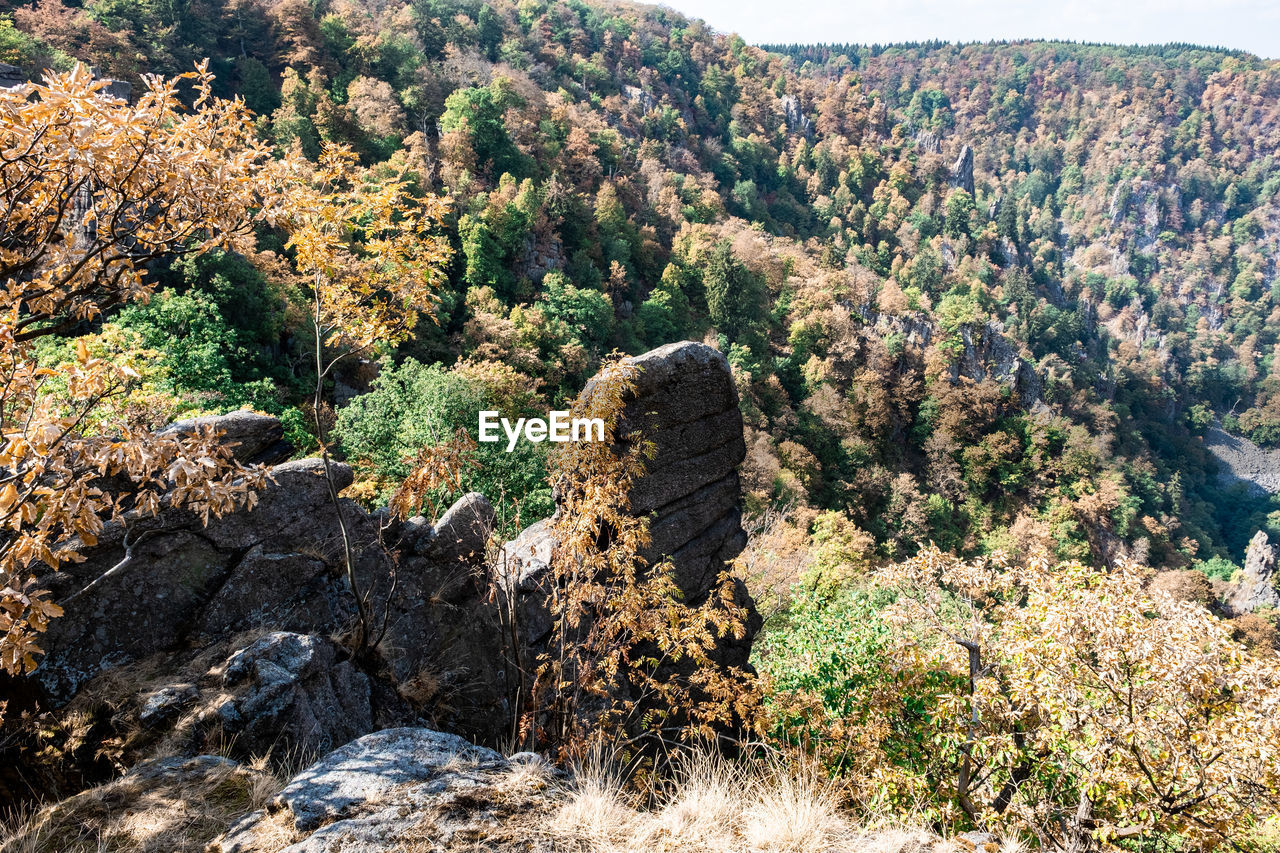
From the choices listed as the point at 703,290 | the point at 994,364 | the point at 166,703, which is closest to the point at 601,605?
the point at 166,703

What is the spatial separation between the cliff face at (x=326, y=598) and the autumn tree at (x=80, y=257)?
2049mm

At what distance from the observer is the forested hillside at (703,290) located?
25219mm

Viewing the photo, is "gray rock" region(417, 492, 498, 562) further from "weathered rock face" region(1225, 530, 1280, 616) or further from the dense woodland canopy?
"weathered rock face" region(1225, 530, 1280, 616)

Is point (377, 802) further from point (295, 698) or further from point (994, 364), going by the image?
point (994, 364)

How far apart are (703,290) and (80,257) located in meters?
47.2

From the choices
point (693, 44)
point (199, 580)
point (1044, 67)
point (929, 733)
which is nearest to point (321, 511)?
point (199, 580)

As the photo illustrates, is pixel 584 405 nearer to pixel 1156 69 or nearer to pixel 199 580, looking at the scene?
pixel 199 580

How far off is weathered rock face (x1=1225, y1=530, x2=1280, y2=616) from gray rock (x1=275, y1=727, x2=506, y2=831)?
69401 mm

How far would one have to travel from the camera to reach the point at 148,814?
4.44 metres

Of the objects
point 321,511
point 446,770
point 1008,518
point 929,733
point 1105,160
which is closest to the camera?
point 446,770

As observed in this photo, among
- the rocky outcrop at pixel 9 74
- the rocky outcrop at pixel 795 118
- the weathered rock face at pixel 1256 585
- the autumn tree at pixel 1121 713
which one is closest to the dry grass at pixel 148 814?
the autumn tree at pixel 1121 713

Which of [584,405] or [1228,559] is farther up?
[584,405]

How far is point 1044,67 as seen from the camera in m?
194

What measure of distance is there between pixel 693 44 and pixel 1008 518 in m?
91.3
